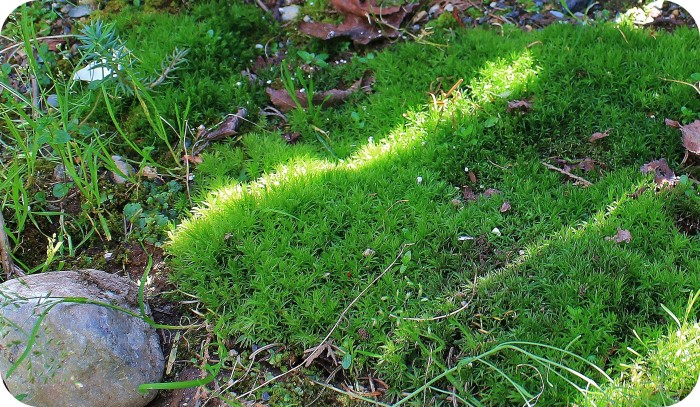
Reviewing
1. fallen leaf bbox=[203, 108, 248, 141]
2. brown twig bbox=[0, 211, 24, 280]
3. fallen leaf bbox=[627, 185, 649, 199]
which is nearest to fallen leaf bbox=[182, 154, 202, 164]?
fallen leaf bbox=[203, 108, 248, 141]

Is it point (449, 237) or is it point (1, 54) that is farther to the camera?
point (1, 54)

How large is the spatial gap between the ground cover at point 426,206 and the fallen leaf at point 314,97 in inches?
3.2

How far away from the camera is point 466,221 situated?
3.23 metres

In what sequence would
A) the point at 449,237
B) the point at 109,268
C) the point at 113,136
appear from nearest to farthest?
1. the point at 449,237
2. the point at 109,268
3. the point at 113,136

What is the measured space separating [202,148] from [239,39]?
3.44 feet

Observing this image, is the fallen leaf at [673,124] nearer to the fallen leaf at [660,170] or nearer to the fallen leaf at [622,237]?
the fallen leaf at [660,170]

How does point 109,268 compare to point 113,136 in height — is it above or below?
below

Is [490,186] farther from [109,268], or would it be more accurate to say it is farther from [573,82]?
[109,268]

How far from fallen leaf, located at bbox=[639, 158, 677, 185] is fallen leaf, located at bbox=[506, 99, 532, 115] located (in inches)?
28.4

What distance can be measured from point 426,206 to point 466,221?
0.23m

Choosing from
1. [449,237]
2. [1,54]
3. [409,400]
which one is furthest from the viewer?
[1,54]

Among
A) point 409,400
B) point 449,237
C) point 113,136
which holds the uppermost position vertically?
point 113,136

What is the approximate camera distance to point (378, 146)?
372 cm

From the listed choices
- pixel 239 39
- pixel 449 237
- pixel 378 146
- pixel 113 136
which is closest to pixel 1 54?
pixel 113 136
